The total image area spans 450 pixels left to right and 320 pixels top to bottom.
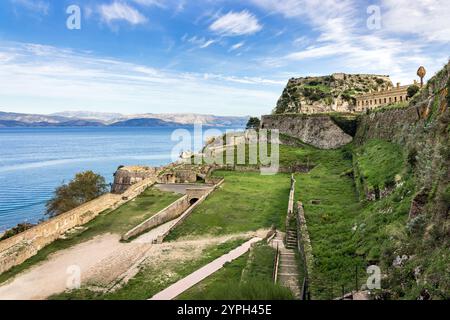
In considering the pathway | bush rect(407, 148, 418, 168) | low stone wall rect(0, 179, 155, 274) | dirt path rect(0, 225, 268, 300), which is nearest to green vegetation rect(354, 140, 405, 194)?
bush rect(407, 148, 418, 168)

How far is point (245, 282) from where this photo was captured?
10.9 m

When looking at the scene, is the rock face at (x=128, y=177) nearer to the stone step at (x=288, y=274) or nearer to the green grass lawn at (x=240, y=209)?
the green grass lawn at (x=240, y=209)

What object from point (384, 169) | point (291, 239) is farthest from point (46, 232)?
point (384, 169)

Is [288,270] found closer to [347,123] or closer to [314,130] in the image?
[347,123]

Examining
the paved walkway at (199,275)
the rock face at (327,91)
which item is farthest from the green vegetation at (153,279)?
the rock face at (327,91)

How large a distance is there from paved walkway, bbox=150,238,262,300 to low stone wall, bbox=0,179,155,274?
10676 mm

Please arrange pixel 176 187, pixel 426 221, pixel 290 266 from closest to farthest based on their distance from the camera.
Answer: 1. pixel 426 221
2. pixel 290 266
3. pixel 176 187

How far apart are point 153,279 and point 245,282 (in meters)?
9.68

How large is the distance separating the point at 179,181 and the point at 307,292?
3466cm

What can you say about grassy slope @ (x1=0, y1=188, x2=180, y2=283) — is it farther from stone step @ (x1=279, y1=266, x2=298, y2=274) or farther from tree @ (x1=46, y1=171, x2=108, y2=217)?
stone step @ (x1=279, y1=266, x2=298, y2=274)

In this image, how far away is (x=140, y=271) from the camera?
20500 mm
